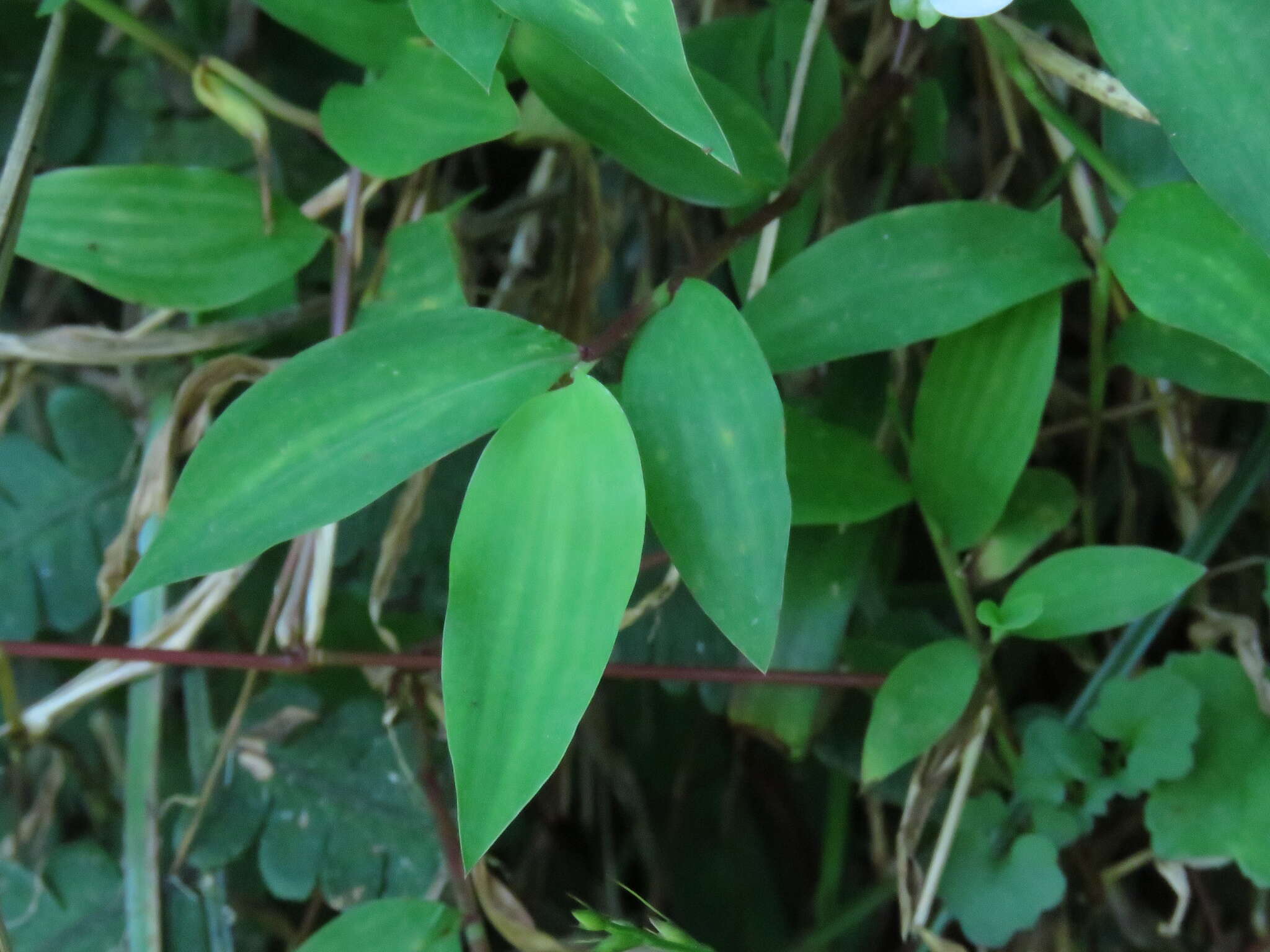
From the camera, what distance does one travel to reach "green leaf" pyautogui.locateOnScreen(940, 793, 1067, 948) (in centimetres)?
51

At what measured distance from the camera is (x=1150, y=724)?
514 mm

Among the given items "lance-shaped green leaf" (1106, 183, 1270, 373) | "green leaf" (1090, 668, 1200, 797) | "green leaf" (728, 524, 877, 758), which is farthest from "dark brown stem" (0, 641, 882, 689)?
"lance-shaped green leaf" (1106, 183, 1270, 373)

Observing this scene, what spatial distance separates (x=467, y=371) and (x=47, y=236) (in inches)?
10.3

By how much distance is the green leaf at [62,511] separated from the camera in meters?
0.65

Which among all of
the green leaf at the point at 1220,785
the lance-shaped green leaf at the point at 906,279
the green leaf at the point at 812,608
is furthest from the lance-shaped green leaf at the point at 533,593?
the green leaf at the point at 1220,785

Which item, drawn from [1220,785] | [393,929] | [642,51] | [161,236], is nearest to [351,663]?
[393,929]

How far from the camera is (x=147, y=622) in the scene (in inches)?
24.6

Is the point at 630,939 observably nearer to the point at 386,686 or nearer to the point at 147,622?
the point at 386,686

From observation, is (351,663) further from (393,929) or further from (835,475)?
(835,475)

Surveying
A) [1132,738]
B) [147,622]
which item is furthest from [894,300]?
[147,622]

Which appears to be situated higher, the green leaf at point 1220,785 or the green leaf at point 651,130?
the green leaf at point 651,130

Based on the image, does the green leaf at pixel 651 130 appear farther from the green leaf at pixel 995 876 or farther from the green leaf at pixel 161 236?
the green leaf at pixel 995 876

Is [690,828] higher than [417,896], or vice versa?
[417,896]

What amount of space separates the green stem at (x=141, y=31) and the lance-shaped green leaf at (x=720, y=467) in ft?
1.20
